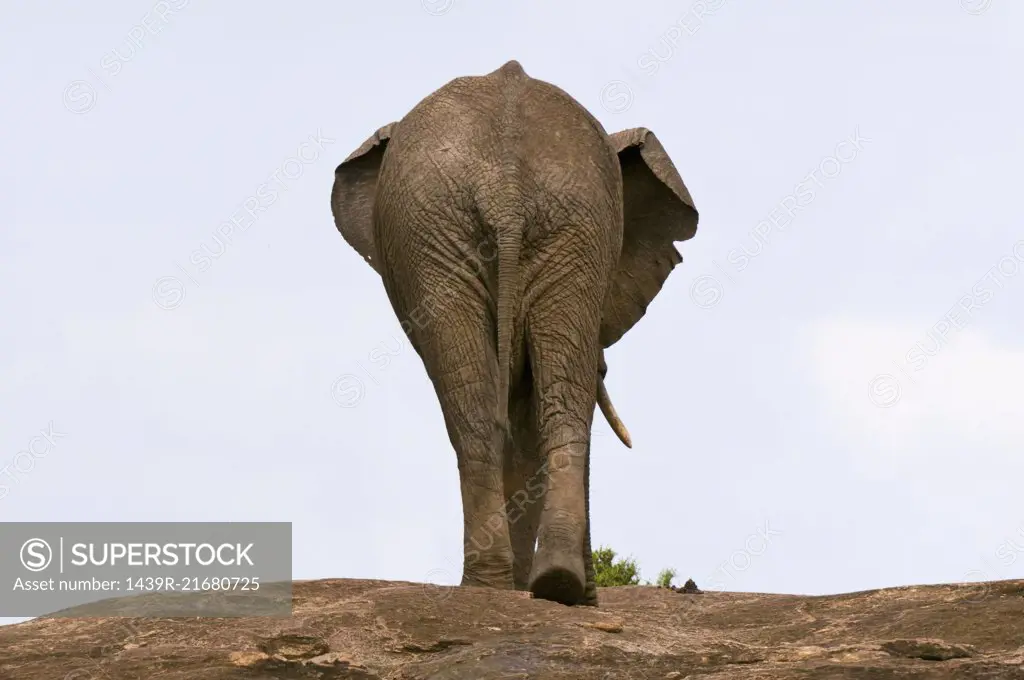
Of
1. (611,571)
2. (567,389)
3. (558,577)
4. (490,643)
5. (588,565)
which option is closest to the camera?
(490,643)

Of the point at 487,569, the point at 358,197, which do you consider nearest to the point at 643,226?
the point at 358,197

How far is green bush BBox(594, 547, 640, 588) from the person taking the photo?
57.4ft

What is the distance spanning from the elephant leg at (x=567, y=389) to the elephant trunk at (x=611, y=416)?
1235 mm

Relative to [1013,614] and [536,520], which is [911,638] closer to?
[1013,614]

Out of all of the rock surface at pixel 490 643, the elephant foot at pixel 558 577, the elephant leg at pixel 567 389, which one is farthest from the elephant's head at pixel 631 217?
the rock surface at pixel 490 643

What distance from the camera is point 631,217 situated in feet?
40.9

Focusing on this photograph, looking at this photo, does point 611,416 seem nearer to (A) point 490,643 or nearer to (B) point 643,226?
(B) point 643,226

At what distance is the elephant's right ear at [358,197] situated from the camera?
12213 mm

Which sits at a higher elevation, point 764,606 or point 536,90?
point 536,90

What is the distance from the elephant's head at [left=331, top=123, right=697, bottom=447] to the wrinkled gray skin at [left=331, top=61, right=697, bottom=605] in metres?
0.99

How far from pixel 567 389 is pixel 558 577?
1253 millimetres

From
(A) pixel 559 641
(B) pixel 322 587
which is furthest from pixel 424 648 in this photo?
(B) pixel 322 587

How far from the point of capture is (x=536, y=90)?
36.3 feet

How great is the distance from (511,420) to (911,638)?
3617 millimetres
